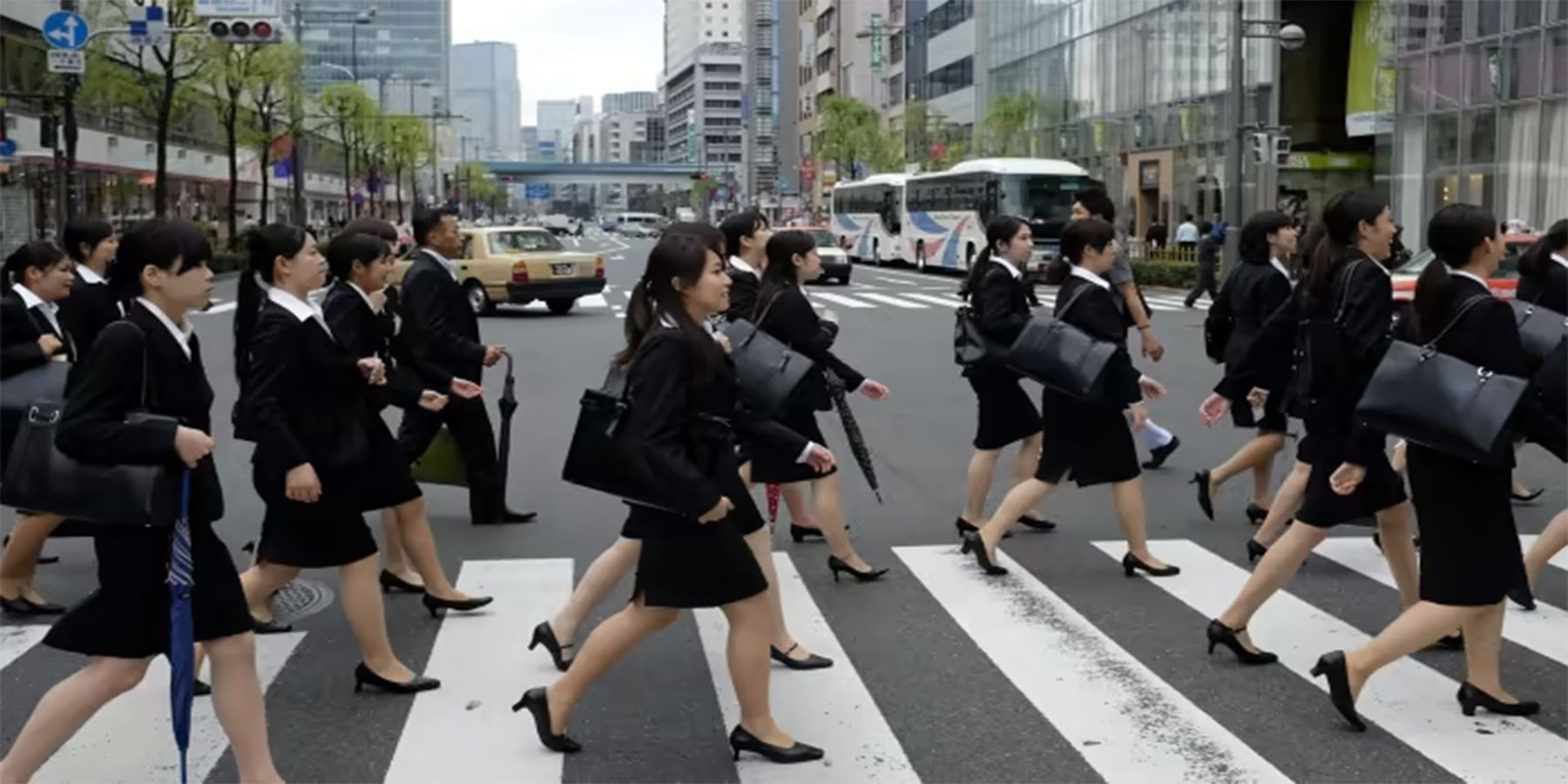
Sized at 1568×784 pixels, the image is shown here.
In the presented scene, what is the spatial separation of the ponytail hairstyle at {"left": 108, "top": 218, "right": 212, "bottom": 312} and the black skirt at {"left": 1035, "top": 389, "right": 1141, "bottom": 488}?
13.5ft

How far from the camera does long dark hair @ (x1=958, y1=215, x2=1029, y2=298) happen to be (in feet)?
25.3

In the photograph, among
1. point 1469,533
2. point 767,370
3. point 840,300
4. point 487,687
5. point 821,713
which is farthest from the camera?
point 840,300

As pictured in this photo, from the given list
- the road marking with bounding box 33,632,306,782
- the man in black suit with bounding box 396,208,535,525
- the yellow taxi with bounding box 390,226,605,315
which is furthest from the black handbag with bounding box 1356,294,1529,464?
the yellow taxi with bounding box 390,226,605,315

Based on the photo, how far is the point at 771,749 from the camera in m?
4.87

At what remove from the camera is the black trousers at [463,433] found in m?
7.82

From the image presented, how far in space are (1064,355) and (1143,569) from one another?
1201 millimetres

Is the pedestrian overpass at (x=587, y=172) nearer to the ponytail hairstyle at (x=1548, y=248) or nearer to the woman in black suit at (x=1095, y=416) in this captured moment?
the ponytail hairstyle at (x=1548, y=248)

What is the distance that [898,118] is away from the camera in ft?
263

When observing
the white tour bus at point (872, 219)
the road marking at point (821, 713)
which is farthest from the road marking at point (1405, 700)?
the white tour bus at point (872, 219)

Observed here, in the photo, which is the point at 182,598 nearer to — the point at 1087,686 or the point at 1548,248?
the point at 1087,686

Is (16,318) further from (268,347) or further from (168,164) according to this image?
(168,164)

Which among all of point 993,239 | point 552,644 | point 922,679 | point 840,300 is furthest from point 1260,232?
point 840,300

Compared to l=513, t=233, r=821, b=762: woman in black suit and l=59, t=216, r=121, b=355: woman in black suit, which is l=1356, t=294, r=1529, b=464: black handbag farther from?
l=59, t=216, r=121, b=355: woman in black suit

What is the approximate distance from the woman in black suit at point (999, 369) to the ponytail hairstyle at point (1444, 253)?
2.59 metres
